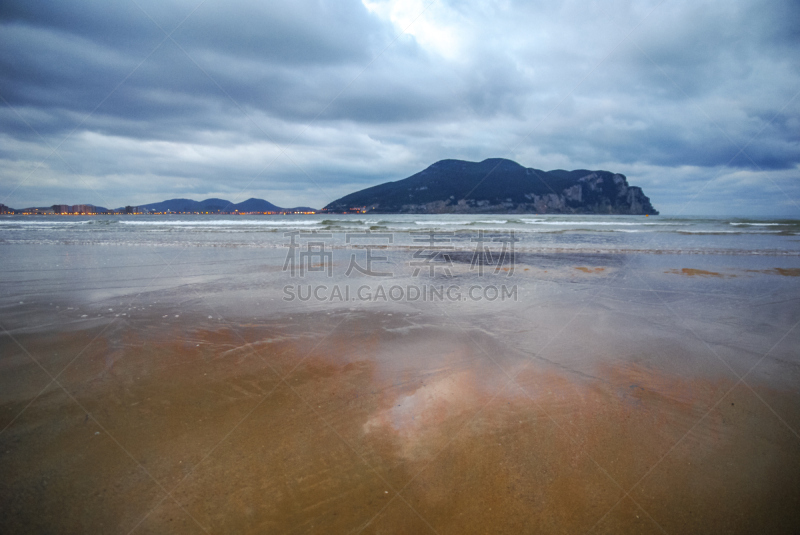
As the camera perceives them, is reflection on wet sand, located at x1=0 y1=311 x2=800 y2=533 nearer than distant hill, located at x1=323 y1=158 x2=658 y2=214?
Yes

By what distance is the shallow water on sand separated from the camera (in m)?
2.11

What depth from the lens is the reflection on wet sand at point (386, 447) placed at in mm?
2074

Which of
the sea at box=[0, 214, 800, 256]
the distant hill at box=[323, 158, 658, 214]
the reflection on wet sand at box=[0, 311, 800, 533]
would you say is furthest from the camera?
the distant hill at box=[323, 158, 658, 214]

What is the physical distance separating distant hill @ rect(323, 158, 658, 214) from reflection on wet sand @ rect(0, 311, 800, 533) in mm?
117762

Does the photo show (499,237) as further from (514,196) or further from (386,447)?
(514,196)

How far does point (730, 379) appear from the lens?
12.1ft

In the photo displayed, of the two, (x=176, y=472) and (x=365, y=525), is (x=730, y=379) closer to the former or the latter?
(x=365, y=525)

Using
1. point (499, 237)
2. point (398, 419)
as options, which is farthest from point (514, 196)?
point (398, 419)

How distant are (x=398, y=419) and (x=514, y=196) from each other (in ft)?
424

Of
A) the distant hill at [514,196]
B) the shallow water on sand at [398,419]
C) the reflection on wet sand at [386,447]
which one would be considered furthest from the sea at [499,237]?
the distant hill at [514,196]

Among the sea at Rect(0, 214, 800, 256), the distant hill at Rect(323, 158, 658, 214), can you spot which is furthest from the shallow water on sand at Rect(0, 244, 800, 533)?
the distant hill at Rect(323, 158, 658, 214)

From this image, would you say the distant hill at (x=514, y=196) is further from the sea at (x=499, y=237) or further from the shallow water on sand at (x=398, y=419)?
the shallow water on sand at (x=398, y=419)

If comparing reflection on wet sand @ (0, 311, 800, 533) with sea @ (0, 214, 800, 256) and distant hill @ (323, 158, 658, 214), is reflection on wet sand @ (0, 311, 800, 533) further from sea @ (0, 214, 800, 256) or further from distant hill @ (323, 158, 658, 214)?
distant hill @ (323, 158, 658, 214)

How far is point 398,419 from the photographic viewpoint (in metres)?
2.94
